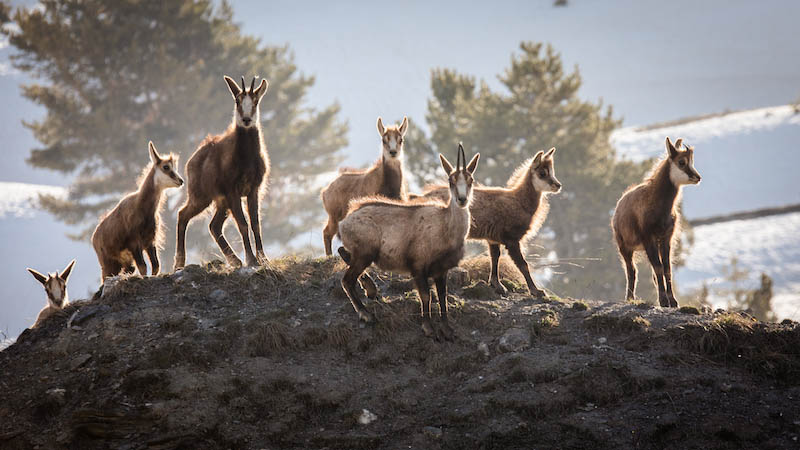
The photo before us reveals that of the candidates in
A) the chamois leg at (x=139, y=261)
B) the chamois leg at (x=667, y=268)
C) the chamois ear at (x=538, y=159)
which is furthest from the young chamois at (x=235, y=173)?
the chamois leg at (x=667, y=268)

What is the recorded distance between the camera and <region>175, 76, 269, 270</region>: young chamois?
10464 mm

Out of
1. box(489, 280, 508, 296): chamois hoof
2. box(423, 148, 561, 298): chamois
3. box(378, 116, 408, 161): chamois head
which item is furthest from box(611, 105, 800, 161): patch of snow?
box(489, 280, 508, 296): chamois hoof

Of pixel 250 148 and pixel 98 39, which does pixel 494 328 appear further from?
pixel 98 39

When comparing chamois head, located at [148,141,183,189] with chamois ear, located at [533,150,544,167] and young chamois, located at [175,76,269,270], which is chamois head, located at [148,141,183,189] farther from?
chamois ear, located at [533,150,544,167]

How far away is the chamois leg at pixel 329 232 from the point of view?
12219 mm

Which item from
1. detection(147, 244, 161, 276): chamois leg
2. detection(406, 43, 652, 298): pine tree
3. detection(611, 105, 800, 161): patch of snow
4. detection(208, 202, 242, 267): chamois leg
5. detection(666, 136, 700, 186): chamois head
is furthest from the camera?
detection(611, 105, 800, 161): patch of snow

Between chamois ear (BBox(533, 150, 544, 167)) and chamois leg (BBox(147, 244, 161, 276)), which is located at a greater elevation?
chamois ear (BBox(533, 150, 544, 167))

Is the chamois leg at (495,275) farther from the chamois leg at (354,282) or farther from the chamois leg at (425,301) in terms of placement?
the chamois leg at (354,282)

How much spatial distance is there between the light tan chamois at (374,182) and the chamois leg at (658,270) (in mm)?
3680

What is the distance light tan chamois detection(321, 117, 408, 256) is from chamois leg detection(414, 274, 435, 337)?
2.75m

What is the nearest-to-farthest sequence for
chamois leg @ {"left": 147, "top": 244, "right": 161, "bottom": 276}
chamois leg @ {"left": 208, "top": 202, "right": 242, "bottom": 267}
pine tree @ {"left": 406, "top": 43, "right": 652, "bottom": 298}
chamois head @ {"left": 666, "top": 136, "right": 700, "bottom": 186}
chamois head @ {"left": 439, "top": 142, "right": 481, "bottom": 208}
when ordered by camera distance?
chamois head @ {"left": 439, "top": 142, "right": 481, "bottom": 208}
chamois head @ {"left": 666, "top": 136, "right": 700, "bottom": 186}
chamois leg @ {"left": 147, "top": 244, "right": 161, "bottom": 276}
chamois leg @ {"left": 208, "top": 202, "right": 242, "bottom": 267}
pine tree @ {"left": 406, "top": 43, "right": 652, "bottom": 298}

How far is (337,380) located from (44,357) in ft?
11.4

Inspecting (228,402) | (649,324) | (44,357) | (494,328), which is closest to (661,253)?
(649,324)

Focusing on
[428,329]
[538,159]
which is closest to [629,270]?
[538,159]
